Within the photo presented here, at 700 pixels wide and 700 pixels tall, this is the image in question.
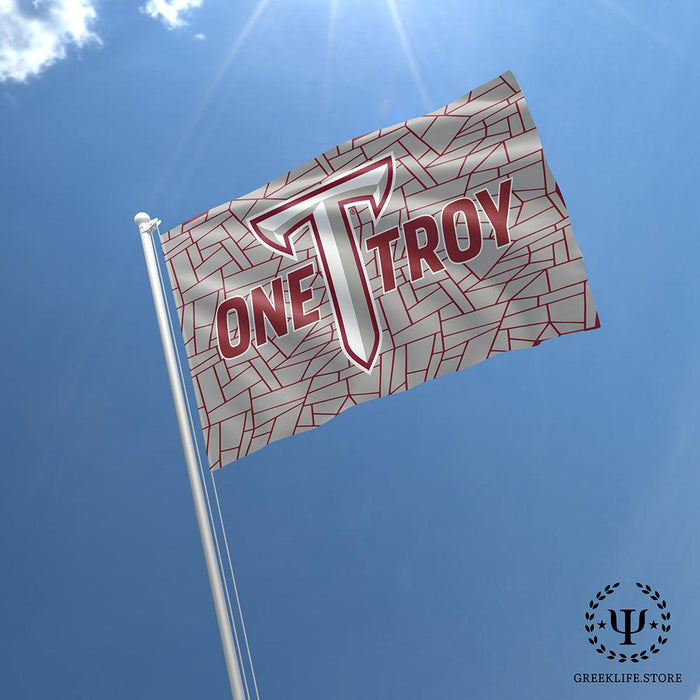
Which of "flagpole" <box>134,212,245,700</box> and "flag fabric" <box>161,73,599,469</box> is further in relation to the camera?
"flag fabric" <box>161,73,599,469</box>

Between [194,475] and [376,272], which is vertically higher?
[376,272]

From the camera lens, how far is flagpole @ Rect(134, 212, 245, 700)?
3045 mm

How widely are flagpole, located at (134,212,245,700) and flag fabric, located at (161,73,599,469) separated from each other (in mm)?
110

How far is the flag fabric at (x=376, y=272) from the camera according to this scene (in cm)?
331

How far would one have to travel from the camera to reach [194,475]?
3268 millimetres

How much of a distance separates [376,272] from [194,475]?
1169 mm

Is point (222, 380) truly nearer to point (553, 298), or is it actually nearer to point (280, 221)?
point (280, 221)

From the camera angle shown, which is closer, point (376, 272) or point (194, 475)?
point (194, 475)

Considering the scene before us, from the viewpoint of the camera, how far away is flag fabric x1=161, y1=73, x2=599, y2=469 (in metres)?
3.31

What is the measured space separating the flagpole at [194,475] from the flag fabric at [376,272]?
11 cm

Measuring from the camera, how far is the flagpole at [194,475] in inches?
120

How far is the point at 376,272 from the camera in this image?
11.6 feet

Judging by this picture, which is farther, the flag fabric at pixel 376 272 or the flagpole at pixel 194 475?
the flag fabric at pixel 376 272

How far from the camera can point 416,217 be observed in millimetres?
3576
